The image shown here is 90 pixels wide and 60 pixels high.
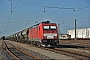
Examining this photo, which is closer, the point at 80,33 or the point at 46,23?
the point at 46,23

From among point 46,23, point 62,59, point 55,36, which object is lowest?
point 62,59

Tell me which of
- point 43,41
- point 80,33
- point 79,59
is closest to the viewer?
point 79,59

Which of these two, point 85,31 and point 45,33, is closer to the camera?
point 45,33

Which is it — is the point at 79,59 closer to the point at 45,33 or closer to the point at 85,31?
the point at 45,33

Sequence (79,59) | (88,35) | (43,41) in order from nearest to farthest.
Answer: (79,59)
(43,41)
(88,35)

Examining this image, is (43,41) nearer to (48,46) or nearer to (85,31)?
(48,46)

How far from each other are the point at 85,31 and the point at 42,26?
84.1 m

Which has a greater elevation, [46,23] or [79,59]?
[46,23]

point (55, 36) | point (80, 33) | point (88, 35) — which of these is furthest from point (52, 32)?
point (80, 33)

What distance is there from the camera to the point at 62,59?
14.5m

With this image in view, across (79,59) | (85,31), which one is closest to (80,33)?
(85,31)

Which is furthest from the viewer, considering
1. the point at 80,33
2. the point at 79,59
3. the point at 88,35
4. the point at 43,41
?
the point at 80,33

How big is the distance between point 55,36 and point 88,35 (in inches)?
3194

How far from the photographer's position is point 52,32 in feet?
88.7
